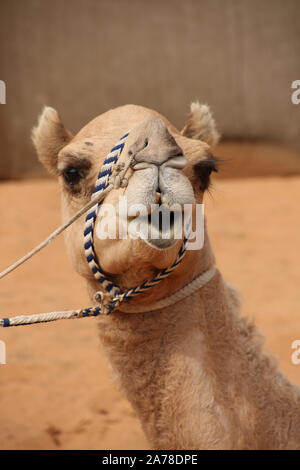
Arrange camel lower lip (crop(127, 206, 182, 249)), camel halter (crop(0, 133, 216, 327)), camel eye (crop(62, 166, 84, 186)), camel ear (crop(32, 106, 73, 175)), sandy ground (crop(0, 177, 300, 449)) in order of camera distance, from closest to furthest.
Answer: camel lower lip (crop(127, 206, 182, 249)) < camel halter (crop(0, 133, 216, 327)) < camel eye (crop(62, 166, 84, 186)) < camel ear (crop(32, 106, 73, 175)) < sandy ground (crop(0, 177, 300, 449))

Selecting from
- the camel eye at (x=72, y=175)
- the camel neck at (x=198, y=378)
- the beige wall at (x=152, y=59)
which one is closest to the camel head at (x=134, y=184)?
the camel eye at (x=72, y=175)

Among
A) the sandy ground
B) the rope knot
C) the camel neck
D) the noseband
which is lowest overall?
the sandy ground

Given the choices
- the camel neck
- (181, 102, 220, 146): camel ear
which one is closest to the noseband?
the camel neck

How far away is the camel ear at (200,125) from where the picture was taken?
99.6 inches

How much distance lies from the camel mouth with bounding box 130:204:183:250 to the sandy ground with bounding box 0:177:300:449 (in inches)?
28.2

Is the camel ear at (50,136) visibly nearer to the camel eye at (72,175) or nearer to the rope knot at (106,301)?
the camel eye at (72,175)

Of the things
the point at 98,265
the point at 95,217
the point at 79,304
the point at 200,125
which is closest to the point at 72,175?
the point at 95,217

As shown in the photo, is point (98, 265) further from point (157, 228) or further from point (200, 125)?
point (200, 125)

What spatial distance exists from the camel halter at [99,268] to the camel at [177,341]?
22 millimetres

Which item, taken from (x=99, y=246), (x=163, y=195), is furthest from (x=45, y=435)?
(x=163, y=195)

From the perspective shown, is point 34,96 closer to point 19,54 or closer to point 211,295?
point 19,54

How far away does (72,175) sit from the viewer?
2221mm

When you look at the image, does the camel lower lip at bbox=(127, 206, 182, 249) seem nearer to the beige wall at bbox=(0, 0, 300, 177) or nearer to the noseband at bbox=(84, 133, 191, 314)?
the noseband at bbox=(84, 133, 191, 314)

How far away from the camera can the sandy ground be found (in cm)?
428
